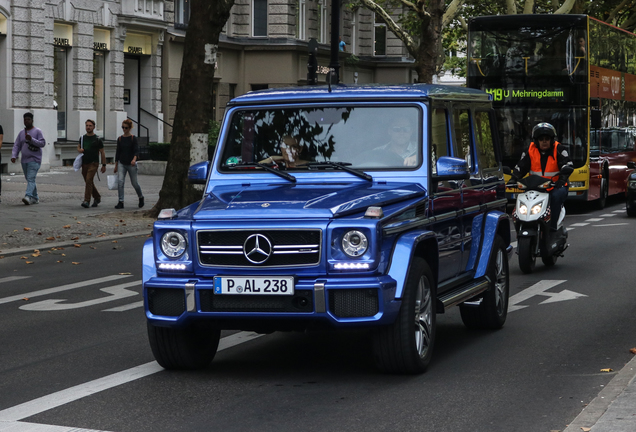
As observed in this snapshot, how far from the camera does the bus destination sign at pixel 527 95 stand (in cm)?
2281

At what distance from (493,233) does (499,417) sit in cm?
297

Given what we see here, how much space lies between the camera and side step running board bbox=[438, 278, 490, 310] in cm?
752

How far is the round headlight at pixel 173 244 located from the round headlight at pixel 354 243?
0.99 meters

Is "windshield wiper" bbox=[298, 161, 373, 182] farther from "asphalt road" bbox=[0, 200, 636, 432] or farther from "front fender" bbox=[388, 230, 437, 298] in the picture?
"asphalt road" bbox=[0, 200, 636, 432]

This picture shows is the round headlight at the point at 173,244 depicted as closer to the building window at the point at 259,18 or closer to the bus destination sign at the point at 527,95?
the bus destination sign at the point at 527,95

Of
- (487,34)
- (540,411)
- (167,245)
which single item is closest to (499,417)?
(540,411)

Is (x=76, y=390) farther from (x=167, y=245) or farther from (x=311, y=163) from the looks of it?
(x=311, y=163)

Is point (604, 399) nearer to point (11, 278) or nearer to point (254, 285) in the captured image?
point (254, 285)

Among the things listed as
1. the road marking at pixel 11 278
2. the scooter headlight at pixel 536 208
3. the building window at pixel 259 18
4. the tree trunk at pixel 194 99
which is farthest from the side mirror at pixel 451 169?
the building window at pixel 259 18

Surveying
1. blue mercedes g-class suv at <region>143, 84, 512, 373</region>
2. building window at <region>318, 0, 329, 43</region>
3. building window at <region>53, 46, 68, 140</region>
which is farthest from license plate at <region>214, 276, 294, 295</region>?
building window at <region>318, 0, 329, 43</region>

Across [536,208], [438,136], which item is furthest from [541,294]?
[438,136]

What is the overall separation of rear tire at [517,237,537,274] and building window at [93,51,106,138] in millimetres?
24756

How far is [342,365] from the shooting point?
7.41 metres

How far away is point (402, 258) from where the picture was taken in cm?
664
